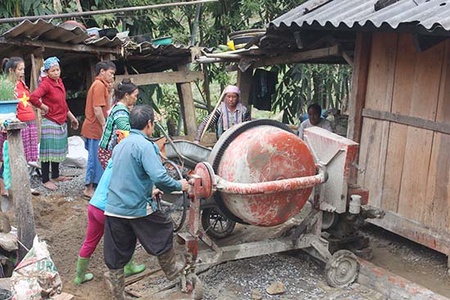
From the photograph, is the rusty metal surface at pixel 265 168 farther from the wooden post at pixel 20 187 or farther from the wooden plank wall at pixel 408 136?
the wooden post at pixel 20 187

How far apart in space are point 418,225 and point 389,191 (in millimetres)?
531

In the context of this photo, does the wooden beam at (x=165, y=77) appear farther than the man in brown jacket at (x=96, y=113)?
Yes

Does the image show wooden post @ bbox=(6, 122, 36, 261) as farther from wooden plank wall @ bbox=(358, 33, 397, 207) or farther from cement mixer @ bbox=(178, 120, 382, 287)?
wooden plank wall @ bbox=(358, 33, 397, 207)

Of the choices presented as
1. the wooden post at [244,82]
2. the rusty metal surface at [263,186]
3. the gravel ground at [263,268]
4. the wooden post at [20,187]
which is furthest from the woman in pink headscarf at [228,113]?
the wooden post at [20,187]

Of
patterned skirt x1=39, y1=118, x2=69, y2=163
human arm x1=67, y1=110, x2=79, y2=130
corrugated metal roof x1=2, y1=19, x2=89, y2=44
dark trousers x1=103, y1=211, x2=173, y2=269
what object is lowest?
dark trousers x1=103, y1=211, x2=173, y2=269

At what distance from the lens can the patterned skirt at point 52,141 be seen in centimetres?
711

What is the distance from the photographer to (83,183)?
7.91 metres

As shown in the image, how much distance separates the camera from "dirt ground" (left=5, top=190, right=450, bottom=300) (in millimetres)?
5133

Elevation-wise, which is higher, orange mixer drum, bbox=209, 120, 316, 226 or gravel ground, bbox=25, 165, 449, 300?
orange mixer drum, bbox=209, 120, 316, 226

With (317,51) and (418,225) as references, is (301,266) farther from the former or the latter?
(317,51)

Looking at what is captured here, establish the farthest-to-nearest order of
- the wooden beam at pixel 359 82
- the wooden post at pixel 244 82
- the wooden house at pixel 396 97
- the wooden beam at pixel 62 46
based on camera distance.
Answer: the wooden post at pixel 244 82 < the wooden beam at pixel 62 46 < the wooden beam at pixel 359 82 < the wooden house at pixel 396 97

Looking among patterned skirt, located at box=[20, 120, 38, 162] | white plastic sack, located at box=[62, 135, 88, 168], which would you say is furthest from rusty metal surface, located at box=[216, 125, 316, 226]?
white plastic sack, located at box=[62, 135, 88, 168]

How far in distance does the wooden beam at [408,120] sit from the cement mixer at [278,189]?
41.4 inches

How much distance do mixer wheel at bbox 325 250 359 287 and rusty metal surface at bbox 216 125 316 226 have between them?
0.63 metres
